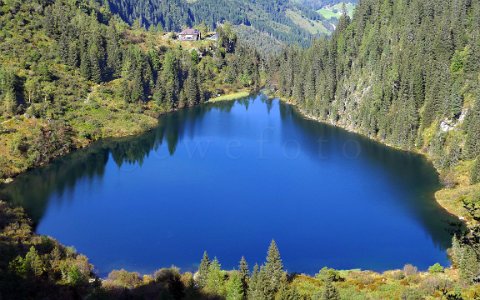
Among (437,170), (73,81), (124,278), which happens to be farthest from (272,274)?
(73,81)

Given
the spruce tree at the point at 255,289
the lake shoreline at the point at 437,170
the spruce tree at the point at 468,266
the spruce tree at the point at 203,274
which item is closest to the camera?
the spruce tree at the point at 255,289

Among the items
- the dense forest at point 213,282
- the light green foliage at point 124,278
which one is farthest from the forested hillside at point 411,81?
the light green foliage at point 124,278

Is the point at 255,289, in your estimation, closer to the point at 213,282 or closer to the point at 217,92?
the point at 213,282

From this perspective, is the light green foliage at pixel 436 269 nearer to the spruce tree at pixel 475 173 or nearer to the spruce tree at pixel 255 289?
the spruce tree at pixel 255 289

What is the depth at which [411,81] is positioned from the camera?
425 ft

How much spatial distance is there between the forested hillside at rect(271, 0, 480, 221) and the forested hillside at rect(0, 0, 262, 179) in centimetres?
5383

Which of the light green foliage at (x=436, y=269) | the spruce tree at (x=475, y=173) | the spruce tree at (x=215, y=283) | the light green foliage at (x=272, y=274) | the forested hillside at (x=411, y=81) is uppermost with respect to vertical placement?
the forested hillside at (x=411, y=81)

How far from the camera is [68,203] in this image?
89875 millimetres

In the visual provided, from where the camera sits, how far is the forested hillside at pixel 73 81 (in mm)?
118312

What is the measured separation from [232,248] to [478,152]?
57919mm

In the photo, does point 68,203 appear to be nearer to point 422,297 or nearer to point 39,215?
point 39,215

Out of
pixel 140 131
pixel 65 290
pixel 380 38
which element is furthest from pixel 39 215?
pixel 380 38

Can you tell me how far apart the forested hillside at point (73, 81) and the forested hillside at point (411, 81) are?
177 feet

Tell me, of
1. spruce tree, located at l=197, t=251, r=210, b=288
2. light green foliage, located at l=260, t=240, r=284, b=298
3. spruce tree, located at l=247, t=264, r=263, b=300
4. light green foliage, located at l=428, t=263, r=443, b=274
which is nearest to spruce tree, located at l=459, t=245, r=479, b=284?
light green foliage, located at l=428, t=263, r=443, b=274
